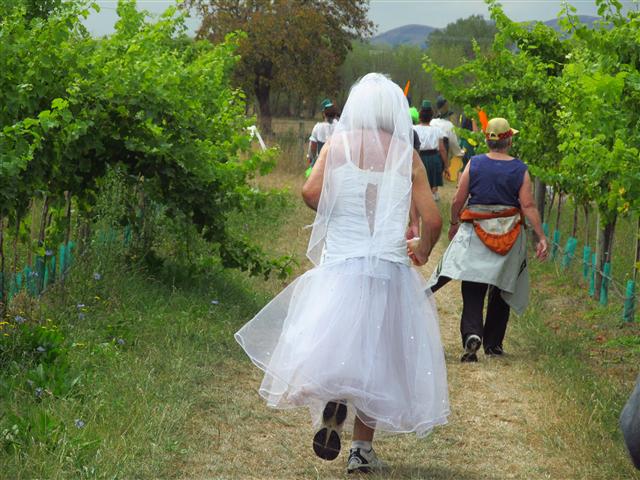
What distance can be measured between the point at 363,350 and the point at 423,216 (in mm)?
791

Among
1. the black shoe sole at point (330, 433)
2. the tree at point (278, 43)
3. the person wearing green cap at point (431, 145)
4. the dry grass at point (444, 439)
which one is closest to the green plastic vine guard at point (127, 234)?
the dry grass at point (444, 439)

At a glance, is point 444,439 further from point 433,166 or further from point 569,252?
point 433,166

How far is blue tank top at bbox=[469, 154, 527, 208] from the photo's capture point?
904 cm

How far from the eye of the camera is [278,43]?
4316 centimetres

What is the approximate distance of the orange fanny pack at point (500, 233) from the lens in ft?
30.0

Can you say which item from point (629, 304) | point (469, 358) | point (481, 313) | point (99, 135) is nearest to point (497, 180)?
point (481, 313)

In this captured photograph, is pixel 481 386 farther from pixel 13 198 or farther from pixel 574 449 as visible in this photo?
pixel 13 198

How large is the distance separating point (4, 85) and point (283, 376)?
2.77 metres

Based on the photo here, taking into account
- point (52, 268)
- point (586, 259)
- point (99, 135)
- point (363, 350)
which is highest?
point (99, 135)

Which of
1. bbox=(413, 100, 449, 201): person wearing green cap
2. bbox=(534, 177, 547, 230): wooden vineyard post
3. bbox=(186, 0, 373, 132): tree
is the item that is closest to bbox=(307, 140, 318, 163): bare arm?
bbox=(413, 100, 449, 201): person wearing green cap

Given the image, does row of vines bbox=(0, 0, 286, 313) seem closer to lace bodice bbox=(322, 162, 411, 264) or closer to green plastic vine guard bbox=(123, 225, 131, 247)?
green plastic vine guard bbox=(123, 225, 131, 247)

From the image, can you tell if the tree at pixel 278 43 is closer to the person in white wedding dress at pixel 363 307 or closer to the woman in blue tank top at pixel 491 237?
the woman in blue tank top at pixel 491 237

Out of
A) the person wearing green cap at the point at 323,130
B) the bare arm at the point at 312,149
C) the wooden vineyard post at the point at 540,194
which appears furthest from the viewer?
the bare arm at the point at 312,149

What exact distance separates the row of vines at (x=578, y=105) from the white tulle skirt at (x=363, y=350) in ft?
5.43
